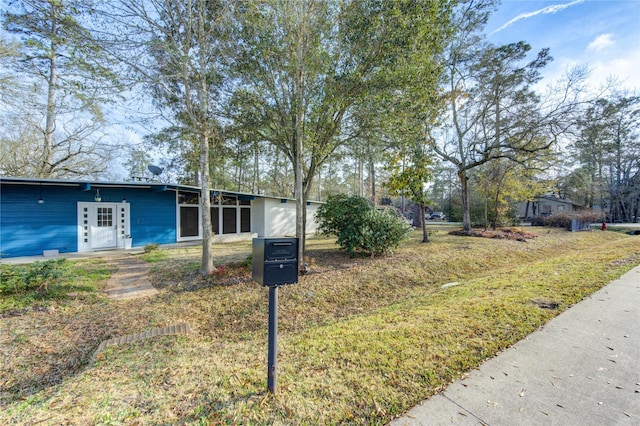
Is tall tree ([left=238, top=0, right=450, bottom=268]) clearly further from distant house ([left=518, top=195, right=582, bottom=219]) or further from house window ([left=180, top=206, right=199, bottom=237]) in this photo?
distant house ([left=518, top=195, right=582, bottom=219])

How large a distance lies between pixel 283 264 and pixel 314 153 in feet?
18.4

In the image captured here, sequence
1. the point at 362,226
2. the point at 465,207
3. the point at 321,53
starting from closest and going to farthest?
the point at 321,53 < the point at 362,226 < the point at 465,207

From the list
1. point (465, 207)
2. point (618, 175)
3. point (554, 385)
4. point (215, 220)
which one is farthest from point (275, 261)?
point (618, 175)

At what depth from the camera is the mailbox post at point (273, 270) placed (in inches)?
78.1

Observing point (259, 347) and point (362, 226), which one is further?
point (362, 226)

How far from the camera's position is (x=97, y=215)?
33.3 feet

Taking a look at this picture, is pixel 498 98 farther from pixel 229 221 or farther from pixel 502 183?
pixel 229 221

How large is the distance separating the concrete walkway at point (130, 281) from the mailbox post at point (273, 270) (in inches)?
170

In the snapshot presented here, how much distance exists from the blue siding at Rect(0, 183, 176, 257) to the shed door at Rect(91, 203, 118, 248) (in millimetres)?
361

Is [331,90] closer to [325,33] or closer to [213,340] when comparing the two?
[325,33]

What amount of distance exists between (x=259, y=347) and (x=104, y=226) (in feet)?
34.7

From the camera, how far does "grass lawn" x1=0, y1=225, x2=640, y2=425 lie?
1.92 meters

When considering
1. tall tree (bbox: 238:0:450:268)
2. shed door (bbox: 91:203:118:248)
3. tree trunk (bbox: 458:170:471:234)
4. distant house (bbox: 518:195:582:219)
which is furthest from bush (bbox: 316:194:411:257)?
distant house (bbox: 518:195:582:219)

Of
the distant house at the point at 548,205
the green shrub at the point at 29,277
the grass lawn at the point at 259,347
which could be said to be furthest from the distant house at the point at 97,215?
the distant house at the point at 548,205
